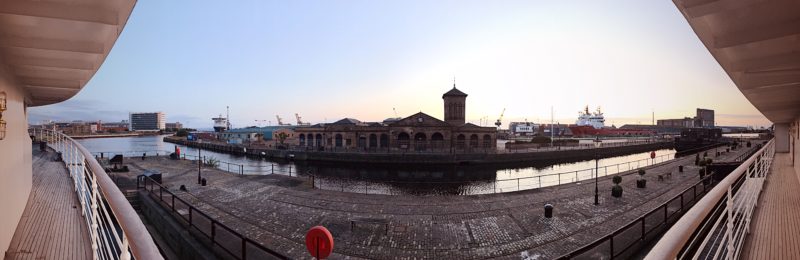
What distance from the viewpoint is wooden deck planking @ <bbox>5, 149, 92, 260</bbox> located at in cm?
414

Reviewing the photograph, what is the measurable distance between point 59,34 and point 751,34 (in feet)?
19.9

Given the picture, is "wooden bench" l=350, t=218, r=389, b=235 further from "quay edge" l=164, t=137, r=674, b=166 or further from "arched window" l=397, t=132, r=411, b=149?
"arched window" l=397, t=132, r=411, b=149

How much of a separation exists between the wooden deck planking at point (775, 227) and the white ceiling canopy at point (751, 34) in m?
1.98

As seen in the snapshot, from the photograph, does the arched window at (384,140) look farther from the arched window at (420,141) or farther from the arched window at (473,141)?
the arched window at (473,141)

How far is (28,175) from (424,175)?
96.4 ft

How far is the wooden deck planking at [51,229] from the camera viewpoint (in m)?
4.14

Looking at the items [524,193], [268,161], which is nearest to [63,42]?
[524,193]

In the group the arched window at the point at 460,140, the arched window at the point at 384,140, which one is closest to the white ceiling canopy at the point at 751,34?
the arched window at the point at 460,140

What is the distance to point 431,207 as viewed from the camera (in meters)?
13.8

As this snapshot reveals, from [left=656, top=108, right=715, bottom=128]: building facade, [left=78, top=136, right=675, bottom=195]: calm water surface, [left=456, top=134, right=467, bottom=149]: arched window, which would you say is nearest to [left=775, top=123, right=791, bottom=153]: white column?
[left=78, top=136, right=675, bottom=195]: calm water surface

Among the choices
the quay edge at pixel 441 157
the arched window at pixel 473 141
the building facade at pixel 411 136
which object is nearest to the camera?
the quay edge at pixel 441 157

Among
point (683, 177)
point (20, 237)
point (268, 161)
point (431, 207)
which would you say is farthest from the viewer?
point (268, 161)

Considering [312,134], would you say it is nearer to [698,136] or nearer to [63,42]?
[63,42]

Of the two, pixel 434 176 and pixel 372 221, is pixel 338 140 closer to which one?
pixel 434 176
